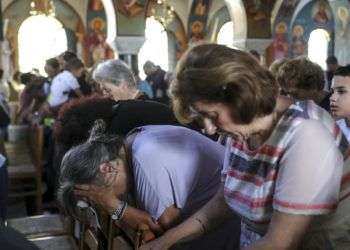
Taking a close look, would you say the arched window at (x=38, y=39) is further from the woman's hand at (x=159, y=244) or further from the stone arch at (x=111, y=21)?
the woman's hand at (x=159, y=244)

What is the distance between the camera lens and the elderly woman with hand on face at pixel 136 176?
1816 mm

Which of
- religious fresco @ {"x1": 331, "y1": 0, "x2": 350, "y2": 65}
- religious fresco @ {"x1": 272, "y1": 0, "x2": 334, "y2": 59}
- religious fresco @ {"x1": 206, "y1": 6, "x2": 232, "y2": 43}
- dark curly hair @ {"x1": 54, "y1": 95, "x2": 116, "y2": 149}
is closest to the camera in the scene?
dark curly hair @ {"x1": 54, "y1": 95, "x2": 116, "y2": 149}

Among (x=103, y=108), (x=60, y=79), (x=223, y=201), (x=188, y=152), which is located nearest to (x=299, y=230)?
(x=223, y=201)

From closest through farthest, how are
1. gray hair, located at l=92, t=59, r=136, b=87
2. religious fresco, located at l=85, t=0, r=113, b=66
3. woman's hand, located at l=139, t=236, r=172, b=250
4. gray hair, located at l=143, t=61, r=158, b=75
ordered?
woman's hand, located at l=139, t=236, r=172, b=250
gray hair, located at l=92, t=59, r=136, b=87
gray hair, located at l=143, t=61, r=158, b=75
religious fresco, located at l=85, t=0, r=113, b=66

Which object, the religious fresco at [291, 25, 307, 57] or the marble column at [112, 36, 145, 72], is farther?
the religious fresco at [291, 25, 307, 57]

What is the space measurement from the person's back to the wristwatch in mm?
61

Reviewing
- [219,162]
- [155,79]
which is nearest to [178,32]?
[155,79]

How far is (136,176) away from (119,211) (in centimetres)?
15

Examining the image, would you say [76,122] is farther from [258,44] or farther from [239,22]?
[239,22]

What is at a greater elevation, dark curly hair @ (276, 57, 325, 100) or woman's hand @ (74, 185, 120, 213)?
dark curly hair @ (276, 57, 325, 100)

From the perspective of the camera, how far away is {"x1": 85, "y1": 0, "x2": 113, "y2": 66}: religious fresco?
18016 millimetres

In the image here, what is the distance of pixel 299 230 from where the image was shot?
140cm

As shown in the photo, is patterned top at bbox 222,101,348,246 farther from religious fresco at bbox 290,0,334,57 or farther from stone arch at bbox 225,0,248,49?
religious fresco at bbox 290,0,334,57

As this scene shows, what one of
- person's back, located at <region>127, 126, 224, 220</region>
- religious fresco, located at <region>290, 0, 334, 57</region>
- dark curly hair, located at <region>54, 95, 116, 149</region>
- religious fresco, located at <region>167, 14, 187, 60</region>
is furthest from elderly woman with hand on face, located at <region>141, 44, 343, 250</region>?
religious fresco, located at <region>167, 14, 187, 60</region>
